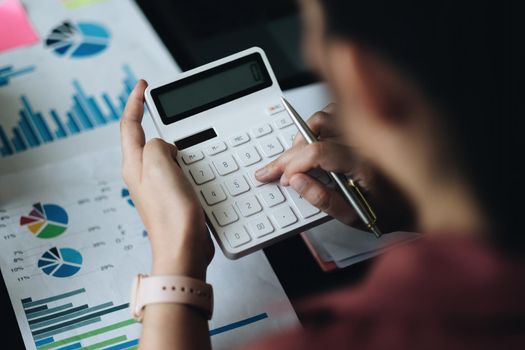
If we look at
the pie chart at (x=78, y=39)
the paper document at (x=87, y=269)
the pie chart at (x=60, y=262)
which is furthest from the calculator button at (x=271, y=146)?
the pie chart at (x=78, y=39)

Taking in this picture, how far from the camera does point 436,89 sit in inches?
13.4

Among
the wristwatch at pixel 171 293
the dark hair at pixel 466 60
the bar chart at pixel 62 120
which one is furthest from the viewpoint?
the bar chart at pixel 62 120

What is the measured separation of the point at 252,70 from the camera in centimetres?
65

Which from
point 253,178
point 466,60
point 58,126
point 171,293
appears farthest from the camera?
point 58,126

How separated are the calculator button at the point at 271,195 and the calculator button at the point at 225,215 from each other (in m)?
0.03

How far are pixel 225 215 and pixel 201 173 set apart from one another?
0.17 feet

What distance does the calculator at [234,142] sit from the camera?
1.91 ft

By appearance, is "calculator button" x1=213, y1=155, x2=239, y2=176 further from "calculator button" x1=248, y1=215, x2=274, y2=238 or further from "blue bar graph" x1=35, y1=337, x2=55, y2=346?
"blue bar graph" x1=35, y1=337, x2=55, y2=346

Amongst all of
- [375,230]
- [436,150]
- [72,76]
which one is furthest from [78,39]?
[436,150]

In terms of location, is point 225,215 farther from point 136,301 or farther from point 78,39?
point 78,39

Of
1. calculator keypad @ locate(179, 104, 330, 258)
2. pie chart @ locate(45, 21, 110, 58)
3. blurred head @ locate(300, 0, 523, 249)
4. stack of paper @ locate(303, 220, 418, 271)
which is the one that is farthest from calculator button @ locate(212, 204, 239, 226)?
pie chart @ locate(45, 21, 110, 58)

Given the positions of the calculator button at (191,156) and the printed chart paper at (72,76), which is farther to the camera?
the printed chart paper at (72,76)

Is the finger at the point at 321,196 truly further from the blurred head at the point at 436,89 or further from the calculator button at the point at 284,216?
→ the blurred head at the point at 436,89

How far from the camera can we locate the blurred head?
1.08 ft
